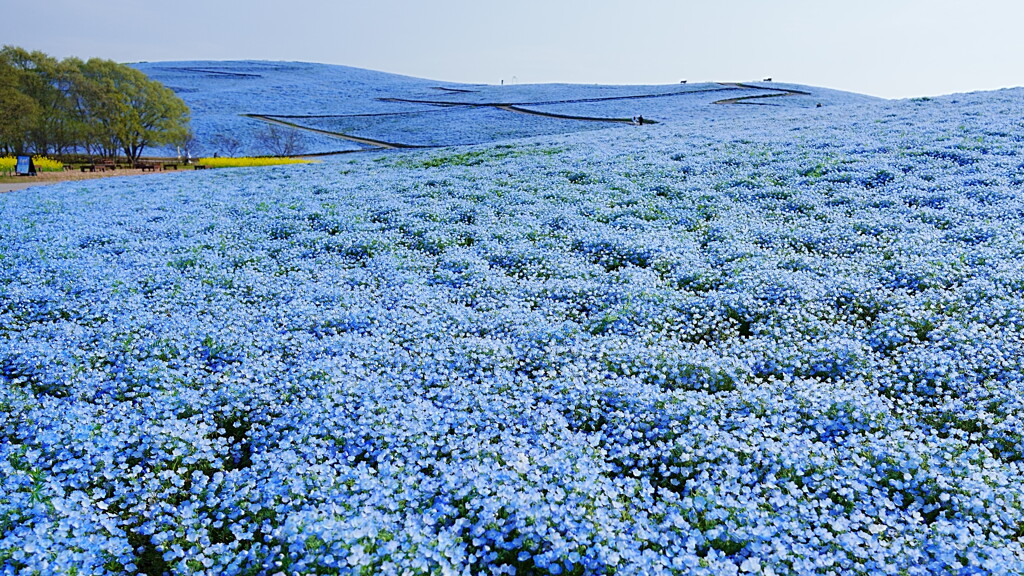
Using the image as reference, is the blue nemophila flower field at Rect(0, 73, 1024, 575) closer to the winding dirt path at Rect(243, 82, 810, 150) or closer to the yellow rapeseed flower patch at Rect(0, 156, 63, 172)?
the yellow rapeseed flower patch at Rect(0, 156, 63, 172)

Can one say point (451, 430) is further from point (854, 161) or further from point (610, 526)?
point (854, 161)

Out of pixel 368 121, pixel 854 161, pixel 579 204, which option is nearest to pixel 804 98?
pixel 368 121

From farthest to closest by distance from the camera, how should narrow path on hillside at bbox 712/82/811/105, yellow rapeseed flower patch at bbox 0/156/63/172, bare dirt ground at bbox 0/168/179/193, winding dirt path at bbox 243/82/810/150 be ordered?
narrow path on hillside at bbox 712/82/811/105
winding dirt path at bbox 243/82/810/150
yellow rapeseed flower patch at bbox 0/156/63/172
bare dirt ground at bbox 0/168/179/193

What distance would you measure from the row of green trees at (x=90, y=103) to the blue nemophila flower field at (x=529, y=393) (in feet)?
98.6

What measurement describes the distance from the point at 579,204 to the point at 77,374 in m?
9.75

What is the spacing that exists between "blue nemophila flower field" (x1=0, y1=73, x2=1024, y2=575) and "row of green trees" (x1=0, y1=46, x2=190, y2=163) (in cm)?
3007

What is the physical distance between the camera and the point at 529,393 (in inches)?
228

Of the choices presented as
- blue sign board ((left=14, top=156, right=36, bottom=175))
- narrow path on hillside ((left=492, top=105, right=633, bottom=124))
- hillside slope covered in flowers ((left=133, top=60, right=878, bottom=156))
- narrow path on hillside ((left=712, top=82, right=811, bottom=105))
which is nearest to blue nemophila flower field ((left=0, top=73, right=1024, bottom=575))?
blue sign board ((left=14, top=156, right=36, bottom=175))

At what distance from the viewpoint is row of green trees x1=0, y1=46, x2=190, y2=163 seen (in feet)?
121

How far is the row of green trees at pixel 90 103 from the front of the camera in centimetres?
3703

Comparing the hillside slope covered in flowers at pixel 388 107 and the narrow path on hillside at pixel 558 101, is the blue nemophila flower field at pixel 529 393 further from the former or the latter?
the narrow path on hillside at pixel 558 101

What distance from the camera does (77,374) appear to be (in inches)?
241

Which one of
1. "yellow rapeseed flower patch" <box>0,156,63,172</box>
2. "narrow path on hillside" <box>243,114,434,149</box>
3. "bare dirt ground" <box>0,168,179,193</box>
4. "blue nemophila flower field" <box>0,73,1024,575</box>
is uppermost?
"narrow path on hillside" <box>243,114,434,149</box>

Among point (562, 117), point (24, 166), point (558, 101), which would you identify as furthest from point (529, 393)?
point (558, 101)
